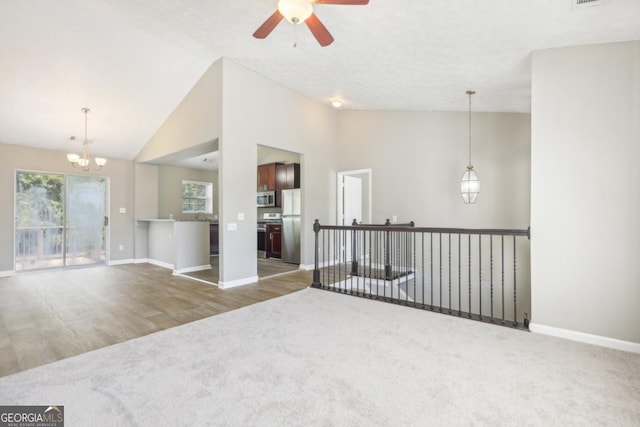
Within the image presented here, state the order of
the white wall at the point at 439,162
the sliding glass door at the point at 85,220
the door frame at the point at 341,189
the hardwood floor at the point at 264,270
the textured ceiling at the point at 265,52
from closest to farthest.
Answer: the textured ceiling at the point at 265,52
the white wall at the point at 439,162
the hardwood floor at the point at 264,270
the door frame at the point at 341,189
the sliding glass door at the point at 85,220

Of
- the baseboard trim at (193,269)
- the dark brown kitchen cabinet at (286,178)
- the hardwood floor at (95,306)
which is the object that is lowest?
the hardwood floor at (95,306)

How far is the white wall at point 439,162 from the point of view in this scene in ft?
16.6

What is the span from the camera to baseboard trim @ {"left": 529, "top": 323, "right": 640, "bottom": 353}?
8.48ft

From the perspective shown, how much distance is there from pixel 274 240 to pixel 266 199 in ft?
3.79

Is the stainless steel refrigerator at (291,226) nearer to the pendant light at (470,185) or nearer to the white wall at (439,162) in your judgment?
the white wall at (439,162)

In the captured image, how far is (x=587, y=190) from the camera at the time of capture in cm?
277

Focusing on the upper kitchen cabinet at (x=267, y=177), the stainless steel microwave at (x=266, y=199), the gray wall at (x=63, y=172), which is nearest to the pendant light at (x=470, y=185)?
the upper kitchen cabinet at (x=267, y=177)

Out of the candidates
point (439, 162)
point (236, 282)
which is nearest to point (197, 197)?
point (236, 282)

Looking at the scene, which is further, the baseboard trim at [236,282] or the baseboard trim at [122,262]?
the baseboard trim at [122,262]

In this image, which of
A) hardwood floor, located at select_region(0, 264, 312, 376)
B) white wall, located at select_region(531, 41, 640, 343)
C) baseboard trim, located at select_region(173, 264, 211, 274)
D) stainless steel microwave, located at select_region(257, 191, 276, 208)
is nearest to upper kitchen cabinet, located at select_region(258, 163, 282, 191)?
stainless steel microwave, located at select_region(257, 191, 276, 208)

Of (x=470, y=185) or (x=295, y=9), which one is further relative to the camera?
(x=470, y=185)

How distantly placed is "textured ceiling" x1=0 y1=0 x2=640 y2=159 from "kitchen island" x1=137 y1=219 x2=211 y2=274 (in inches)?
89.8

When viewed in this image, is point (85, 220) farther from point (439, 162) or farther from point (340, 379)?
point (439, 162)

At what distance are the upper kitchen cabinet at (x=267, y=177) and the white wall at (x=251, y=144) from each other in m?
1.73
